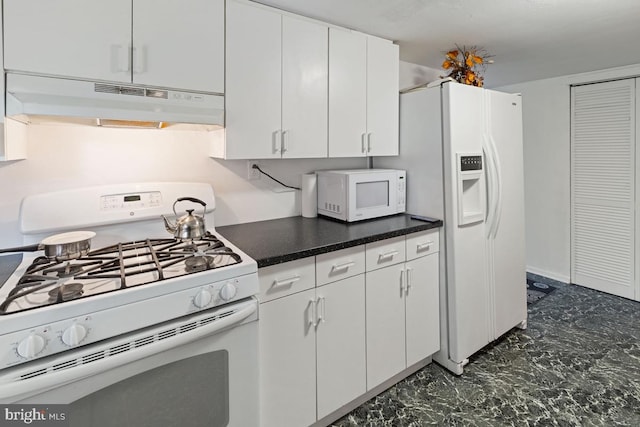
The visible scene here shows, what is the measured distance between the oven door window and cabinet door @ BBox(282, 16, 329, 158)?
1.15 meters

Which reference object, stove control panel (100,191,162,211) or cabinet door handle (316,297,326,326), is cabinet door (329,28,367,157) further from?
stove control panel (100,191,162,211)

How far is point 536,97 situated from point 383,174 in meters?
2.60

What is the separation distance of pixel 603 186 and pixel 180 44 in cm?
388

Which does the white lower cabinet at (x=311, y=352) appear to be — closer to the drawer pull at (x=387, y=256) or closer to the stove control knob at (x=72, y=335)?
the drawer pull at (x=387, y=256)

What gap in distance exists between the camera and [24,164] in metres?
1.58

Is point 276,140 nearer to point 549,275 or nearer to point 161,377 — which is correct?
point 161,377

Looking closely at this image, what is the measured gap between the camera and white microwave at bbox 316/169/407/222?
215 centimetres

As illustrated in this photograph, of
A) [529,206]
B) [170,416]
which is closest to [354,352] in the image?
[170,416]

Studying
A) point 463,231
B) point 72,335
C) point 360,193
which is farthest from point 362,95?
point 72,335

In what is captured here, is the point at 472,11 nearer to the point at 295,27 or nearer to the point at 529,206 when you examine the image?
the point at 295,27

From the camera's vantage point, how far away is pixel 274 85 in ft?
6.21

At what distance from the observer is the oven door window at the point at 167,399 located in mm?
1075

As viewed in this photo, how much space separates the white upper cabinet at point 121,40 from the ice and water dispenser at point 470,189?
58.3 inches

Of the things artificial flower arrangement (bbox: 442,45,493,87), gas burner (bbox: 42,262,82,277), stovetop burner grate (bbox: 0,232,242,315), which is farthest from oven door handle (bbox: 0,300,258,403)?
artificial flower arrangement (bbox: 442,45,493,87)
